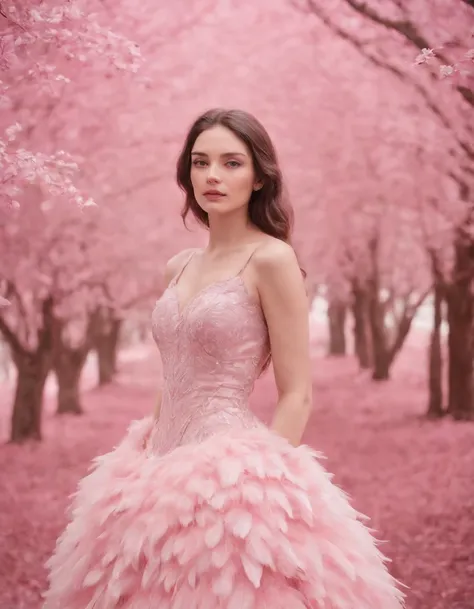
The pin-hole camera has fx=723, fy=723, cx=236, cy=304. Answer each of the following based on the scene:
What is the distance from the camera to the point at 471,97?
3104 millimetres

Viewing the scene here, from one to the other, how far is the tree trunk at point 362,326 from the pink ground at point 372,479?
1.97 meters

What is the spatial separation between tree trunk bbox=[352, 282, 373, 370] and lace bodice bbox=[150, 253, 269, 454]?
31.7 feet

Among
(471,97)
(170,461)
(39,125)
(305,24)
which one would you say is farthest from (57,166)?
(305,24)

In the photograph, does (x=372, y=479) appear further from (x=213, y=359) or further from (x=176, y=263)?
(x=213, y=359)

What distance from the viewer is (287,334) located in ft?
6.04

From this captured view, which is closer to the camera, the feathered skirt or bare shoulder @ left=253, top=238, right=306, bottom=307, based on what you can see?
the feathered skirt

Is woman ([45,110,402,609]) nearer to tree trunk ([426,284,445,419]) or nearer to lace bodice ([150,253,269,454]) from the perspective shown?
lace bodice ([150,253,269,454])

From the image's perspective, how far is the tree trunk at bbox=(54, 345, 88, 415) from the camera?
28.7ft

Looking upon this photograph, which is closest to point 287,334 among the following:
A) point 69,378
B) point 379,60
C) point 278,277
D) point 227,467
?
point 278,277

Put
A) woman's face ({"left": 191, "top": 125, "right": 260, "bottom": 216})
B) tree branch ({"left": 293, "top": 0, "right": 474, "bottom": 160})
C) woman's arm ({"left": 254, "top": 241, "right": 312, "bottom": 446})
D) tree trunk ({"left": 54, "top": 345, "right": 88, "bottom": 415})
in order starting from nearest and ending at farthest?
woman's arm ({"left": 254, "top": 241, "right": 312, "bottom": 446}), woman's face ({"left": 191, "top": 125, "right": 260, "bottom": 216}), tree branch ({"left": 293, "top": 0, "right": 474, "bottom": 160}), tree trunk ({"left": 54, "top": 345, "right": 88, "bottom": 415})

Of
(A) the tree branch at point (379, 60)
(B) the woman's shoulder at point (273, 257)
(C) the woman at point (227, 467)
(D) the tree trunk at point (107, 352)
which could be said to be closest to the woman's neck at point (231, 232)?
(C) the woman at point (227, 467)

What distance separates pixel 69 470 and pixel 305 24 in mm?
4303

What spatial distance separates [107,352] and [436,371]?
724cm

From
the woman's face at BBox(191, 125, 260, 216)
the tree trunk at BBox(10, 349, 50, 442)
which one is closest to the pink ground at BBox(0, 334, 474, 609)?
the tree trunk at BBox(10, 349, 50, 442)
